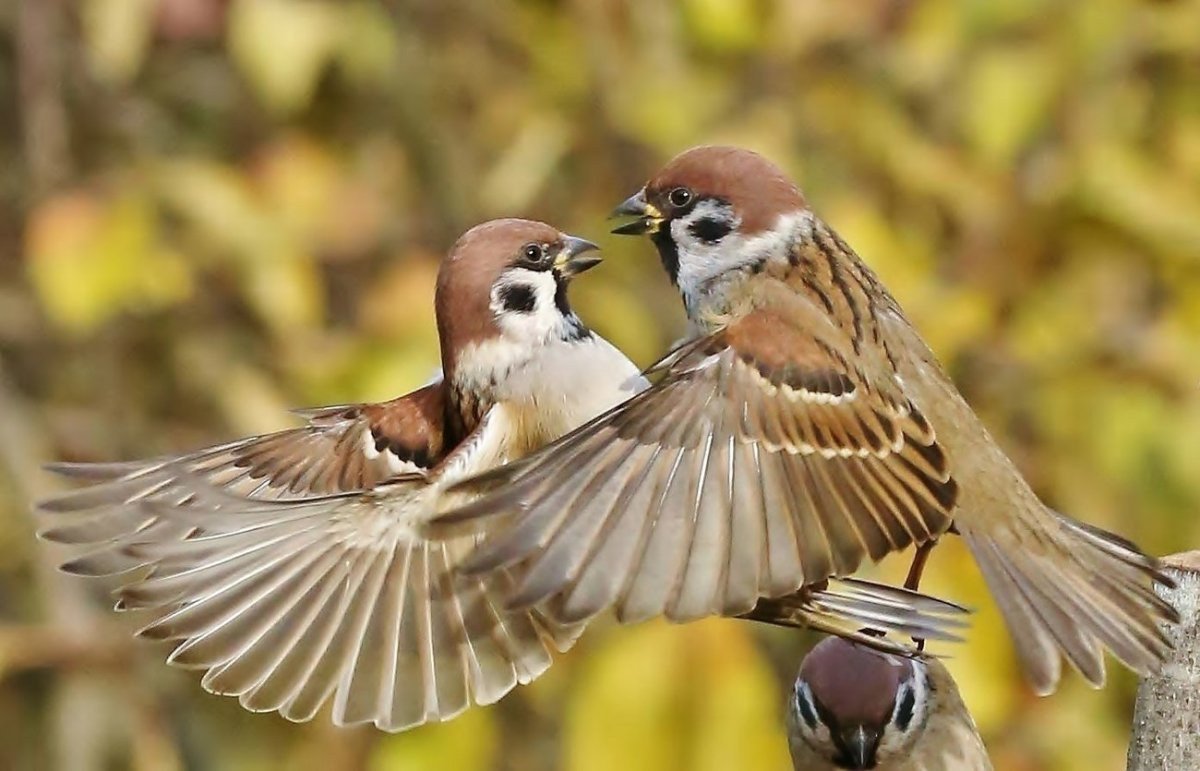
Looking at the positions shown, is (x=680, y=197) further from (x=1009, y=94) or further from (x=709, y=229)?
(x=1009, y=94)

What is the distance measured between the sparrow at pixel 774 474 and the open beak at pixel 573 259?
0.31ft

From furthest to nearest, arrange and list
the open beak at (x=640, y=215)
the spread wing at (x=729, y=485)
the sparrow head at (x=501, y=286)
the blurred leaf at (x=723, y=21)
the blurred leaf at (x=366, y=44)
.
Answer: the blurred leaf at (x=366, y=44) → the blurred leaf at (x=723, y=21) → the open beak at (x=640, y=215) → the sparrow head at (x=501, y=286) → the spread wing at (x=729, y=485)

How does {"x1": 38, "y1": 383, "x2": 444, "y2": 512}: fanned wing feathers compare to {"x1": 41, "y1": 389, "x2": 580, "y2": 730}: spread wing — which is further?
{"x1": 38, "y1": 383, "x2": 444, "y2": 512}: fanned wing feathers

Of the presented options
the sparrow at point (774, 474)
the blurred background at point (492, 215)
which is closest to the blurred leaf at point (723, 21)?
the blurred background at point (492, 215)

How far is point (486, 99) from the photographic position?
3.82 meters

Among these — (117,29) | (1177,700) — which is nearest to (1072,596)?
(1177,700)

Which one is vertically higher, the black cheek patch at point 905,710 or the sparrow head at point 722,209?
the sparrow head at point 722,209

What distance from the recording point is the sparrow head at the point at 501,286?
69.7 inches

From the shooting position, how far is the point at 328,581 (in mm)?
1677

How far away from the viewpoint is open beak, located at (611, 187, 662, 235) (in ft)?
6.17

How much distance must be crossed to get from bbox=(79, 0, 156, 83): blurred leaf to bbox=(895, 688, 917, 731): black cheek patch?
199 centimetres

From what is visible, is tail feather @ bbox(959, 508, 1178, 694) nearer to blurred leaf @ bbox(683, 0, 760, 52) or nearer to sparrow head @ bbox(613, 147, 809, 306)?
sparrow head @ bbox(613, 147, 809, 306)

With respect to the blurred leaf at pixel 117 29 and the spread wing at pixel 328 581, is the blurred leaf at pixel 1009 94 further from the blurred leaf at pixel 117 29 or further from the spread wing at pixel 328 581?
the spread wing at pixel 328 581

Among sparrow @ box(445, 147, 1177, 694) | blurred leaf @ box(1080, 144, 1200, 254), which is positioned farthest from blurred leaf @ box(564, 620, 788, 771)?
blurred leaf @ box(1080, 144, 1200, 254)
